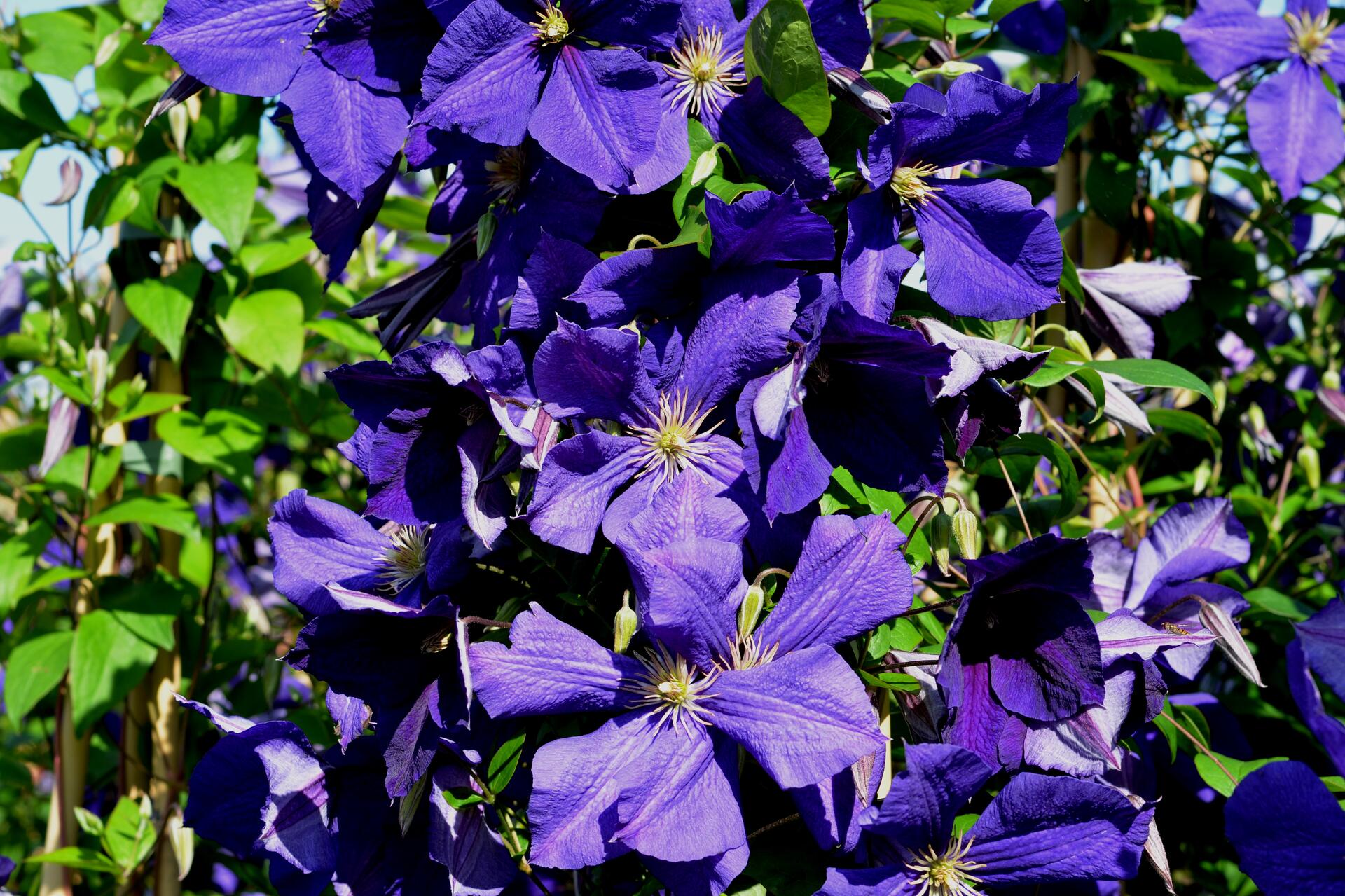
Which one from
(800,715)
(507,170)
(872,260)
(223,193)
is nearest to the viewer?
(800,715)

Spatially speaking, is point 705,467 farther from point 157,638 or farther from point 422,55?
point 157,638

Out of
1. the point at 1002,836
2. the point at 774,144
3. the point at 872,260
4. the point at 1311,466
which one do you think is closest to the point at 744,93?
the point at 774,144

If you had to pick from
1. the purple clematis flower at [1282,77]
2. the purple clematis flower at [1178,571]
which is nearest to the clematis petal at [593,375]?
the purple clematis flower at [1178,571]

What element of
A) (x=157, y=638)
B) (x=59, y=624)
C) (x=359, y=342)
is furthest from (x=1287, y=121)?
(x=59, y=624)

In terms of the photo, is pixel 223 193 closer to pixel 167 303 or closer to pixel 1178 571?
pixel 167 303

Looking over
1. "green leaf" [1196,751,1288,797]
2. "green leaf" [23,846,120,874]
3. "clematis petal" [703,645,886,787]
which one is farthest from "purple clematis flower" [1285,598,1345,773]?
"green leaf" [23,846,120,874]

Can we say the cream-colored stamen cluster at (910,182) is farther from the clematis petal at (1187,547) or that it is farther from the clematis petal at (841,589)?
the clematis petal at (1187,547)
